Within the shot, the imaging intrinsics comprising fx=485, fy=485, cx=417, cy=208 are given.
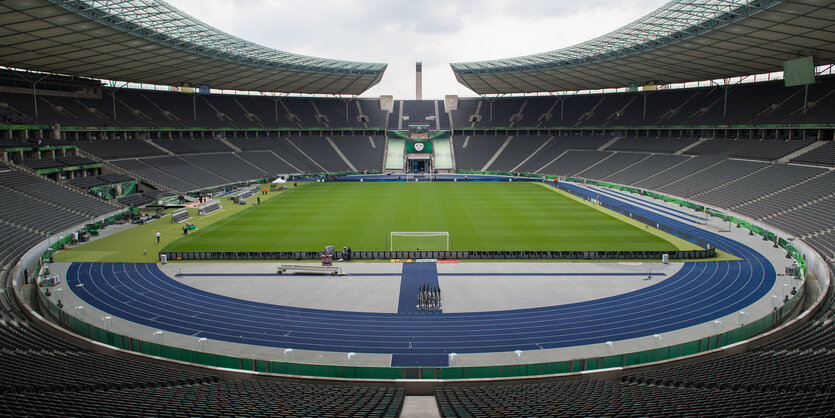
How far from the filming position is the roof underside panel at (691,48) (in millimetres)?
36031

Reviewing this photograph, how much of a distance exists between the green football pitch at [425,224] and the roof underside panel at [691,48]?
17439 millimetres

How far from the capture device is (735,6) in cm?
3594

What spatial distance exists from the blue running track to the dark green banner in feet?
224

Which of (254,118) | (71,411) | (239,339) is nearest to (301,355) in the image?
(239,339)

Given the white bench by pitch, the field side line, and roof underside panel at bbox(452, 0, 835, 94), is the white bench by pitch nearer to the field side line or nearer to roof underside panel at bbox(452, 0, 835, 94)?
the field side line

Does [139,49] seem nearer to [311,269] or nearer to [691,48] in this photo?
[311,269]

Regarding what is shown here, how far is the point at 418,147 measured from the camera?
307 ft

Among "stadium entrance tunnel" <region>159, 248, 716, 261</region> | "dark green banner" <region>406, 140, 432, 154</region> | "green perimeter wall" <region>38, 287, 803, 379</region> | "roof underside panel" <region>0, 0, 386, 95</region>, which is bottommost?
"green perimeter wall" <region>38, 287, 803, 379</region>

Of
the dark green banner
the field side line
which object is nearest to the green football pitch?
the field side line

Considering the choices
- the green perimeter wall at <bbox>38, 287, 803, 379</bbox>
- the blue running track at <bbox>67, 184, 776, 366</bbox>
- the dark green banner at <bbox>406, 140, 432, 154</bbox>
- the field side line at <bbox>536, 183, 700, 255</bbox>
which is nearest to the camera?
the green perimeter wall at <bbox>38, 287, 803, 379</bbox>

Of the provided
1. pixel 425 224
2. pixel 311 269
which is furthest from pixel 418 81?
pixel 311 269

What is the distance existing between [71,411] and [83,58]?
4961cm

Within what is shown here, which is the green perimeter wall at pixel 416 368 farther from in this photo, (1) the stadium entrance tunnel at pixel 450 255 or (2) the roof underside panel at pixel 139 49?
(2) the roof underside panel at pixel 139 49

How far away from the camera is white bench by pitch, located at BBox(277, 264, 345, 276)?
26703 millimetres
